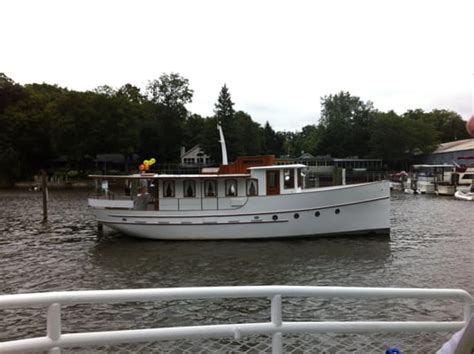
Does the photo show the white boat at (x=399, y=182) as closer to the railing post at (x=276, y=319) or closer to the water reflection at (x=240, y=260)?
the water reflection at (x=240, y=260)

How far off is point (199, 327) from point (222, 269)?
12.0 meters

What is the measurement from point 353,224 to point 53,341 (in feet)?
62.1

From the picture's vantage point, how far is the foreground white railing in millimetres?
2941

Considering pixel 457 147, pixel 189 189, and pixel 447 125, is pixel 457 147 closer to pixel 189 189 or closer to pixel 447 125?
pixel 447 125

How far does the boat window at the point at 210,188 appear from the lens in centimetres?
Result: 2059

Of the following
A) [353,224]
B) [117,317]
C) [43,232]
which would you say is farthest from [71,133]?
[117,317]

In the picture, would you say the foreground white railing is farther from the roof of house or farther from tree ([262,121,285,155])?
tree ([262,121,285,155])

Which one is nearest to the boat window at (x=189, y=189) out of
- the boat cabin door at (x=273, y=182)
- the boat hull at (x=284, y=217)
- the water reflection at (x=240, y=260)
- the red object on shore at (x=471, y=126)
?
the boat hull at (x=284, y=217)

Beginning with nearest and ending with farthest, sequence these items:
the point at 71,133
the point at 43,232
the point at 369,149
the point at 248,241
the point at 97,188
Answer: the point at 248,241 → the point at 97,188 → the point at 43,232 → the point at 71,133 → the point at 369,149

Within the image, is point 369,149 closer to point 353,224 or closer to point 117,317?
point 353,224

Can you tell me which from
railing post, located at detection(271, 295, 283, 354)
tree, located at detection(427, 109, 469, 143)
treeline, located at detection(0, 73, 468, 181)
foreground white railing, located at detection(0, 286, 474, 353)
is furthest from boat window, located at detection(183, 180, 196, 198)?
tree, located at detection(427, 109, 469, 143)

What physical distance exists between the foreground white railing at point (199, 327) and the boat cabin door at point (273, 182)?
16613 millimetres

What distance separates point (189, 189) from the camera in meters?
20.9

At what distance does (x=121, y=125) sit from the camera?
72625mm
